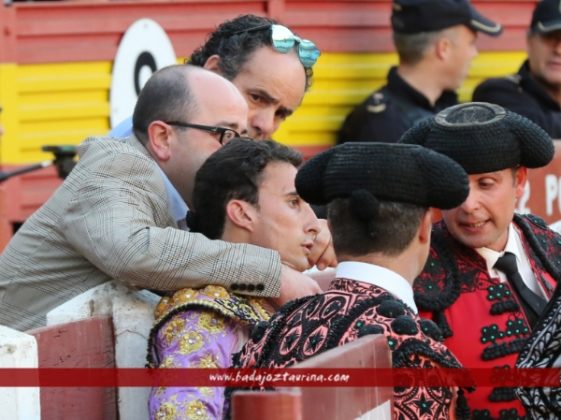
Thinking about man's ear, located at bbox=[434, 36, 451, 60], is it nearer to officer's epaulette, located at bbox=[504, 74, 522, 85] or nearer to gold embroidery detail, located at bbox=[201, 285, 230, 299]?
officer's epaulette, located at bbox=[504, 74, 522, 85]

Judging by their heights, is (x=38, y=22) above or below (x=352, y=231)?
above

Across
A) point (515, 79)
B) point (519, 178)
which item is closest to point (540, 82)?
point (515, 79)

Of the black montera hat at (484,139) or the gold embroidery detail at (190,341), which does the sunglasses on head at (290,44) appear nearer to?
the black montera hat at (484,139)

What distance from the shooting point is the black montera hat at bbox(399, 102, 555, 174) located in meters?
3.71

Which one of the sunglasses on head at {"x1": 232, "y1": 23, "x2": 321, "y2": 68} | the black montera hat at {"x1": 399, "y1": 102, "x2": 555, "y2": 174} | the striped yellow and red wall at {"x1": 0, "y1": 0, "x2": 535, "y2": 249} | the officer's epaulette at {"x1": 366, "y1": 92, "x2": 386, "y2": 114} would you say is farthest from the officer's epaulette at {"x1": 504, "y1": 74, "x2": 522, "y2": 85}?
the black montera hat at {"x1": 399, "y1": 102, "x2": 555, "y2": 174}

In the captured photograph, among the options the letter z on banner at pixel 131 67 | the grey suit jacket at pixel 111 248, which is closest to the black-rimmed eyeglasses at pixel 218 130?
the grey suit jacket at pixel 111 248

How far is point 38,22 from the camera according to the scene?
23.2ft

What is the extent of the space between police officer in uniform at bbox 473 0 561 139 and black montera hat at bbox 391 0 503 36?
11.7 inches

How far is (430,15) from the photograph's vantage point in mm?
7488

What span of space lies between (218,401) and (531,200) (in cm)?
293

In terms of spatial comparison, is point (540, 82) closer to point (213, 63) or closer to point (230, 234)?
point (213, 63)

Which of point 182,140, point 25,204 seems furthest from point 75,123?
point 182,140

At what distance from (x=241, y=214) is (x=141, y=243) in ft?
0.88

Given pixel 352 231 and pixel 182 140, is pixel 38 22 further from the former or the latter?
pixel 352 231
